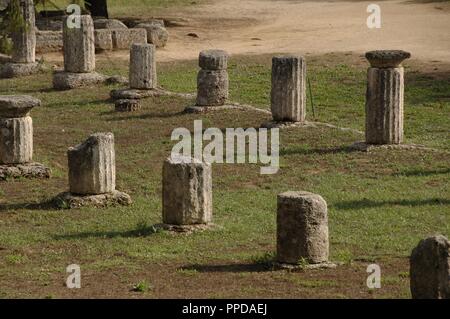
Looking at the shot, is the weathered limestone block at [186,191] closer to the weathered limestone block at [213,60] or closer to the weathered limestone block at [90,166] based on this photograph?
the weathered limestone block at [90,166]

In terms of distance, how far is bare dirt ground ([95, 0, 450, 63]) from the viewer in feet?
120

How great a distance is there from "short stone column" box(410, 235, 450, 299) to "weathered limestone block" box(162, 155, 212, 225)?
17.1 feet

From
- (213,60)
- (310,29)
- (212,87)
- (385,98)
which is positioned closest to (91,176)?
(385,98)

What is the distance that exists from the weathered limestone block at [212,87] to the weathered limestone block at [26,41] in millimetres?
5959

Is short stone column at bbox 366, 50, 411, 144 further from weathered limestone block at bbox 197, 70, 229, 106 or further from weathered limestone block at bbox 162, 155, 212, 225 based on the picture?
weathered limestone block at bbox 162, 155, 212, 225

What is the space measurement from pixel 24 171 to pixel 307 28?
1884 cm

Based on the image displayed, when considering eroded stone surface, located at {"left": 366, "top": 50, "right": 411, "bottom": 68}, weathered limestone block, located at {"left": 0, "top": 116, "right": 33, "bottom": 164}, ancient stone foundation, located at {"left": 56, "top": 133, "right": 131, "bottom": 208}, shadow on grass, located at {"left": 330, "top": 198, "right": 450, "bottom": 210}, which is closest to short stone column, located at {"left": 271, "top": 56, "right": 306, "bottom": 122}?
eroded stone surface, located at {"left": 366, "top": 50, "right": 411, "bottom": 68}

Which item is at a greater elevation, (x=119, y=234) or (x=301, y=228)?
(x=301, y=228)

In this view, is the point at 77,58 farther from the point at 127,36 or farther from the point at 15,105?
the point at 15,105

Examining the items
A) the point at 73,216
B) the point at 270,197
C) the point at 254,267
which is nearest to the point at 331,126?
the point at 270,197

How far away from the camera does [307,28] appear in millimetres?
40688

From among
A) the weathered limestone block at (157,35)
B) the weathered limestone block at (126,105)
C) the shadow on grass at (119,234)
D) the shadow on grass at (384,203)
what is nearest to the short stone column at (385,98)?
the shadow on grass at (384,203)

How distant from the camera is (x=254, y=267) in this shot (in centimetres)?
1736

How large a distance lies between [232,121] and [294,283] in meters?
11.7
